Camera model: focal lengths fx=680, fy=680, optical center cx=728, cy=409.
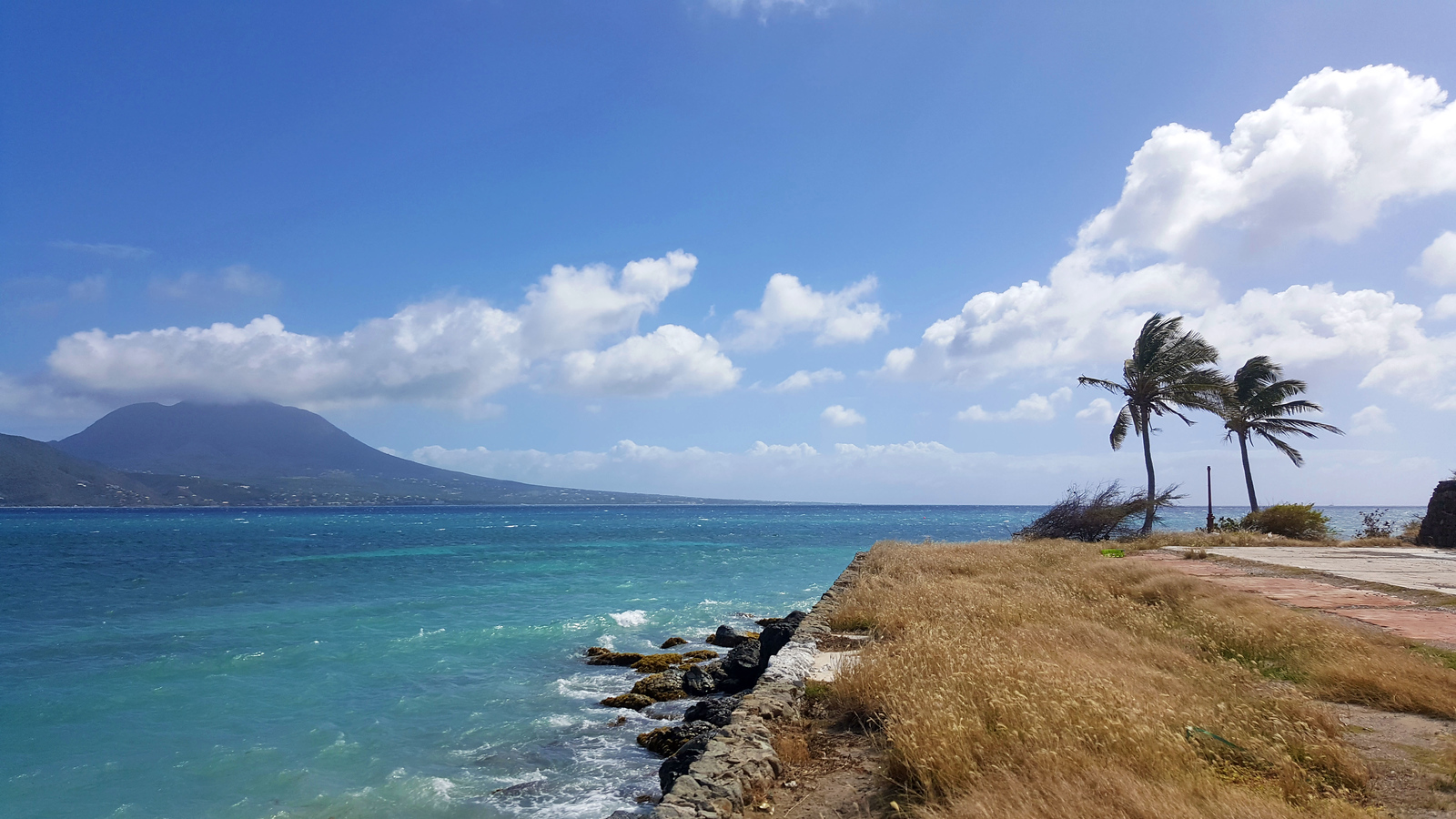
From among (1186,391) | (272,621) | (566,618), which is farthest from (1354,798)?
(1186,391)

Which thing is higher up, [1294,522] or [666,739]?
[1294,522]

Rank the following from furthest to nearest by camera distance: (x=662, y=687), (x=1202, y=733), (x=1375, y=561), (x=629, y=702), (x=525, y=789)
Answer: (x=1375, y=561), (x=662, y=687), (x=629, y=702), (x=525, y=789), (x=1202, y=733)

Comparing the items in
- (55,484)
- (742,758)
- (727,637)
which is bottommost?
(55,484)

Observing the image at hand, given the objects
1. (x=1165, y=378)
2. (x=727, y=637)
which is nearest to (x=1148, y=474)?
(x=1165, y=378)

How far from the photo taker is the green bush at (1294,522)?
21750 mm

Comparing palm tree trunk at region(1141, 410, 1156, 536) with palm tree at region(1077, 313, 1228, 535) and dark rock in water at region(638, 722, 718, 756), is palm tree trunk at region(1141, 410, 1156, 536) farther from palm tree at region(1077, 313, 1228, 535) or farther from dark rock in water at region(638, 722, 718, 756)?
dark rock in water at region(638, 722, 718, 756)

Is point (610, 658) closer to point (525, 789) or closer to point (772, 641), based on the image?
point (772, 641)

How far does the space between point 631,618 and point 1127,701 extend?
1614 cm

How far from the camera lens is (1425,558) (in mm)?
14172

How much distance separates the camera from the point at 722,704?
823 cm

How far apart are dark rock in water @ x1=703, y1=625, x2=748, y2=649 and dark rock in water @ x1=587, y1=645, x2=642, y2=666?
6.95ft

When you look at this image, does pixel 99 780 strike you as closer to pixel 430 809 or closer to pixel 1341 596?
pixel 430 809

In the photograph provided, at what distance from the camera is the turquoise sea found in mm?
8234

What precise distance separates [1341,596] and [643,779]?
30.4ft
